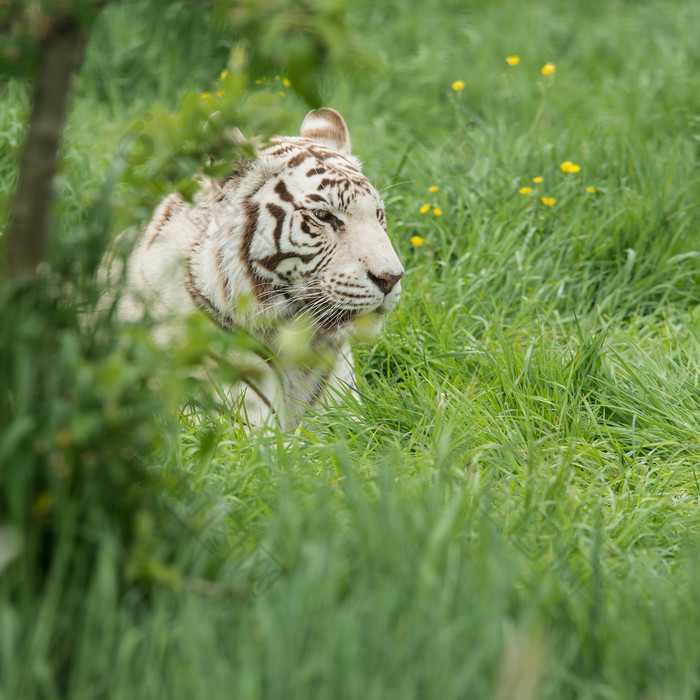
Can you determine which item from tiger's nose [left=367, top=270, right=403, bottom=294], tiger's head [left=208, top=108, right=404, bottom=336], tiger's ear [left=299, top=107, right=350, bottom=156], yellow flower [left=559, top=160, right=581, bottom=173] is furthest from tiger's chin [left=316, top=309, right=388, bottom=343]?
yellow flower [left=559, top=160, right=581, bottom=173]

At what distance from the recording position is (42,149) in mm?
1936

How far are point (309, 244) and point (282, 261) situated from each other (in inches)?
4.9

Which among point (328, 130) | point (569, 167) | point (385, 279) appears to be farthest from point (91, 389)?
point (569, 167)

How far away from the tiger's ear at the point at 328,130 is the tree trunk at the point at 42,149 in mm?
2007

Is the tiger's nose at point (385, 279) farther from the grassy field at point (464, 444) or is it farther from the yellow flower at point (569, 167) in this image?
the yellow flower at point (569, 167)

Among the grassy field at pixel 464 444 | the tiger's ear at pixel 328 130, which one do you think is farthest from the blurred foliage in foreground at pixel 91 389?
the tiger's ear at pixel 328 130

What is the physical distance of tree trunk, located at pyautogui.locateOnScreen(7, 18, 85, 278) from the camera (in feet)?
6.24

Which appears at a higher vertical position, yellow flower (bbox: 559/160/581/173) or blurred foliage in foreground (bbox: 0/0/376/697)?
blurred foliage in foreground (bbox: 0/0/376/697)

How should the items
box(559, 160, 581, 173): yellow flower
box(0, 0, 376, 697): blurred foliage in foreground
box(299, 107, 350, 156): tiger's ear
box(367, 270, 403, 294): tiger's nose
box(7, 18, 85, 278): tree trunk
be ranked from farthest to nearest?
box(559, 160, 581, 173): yellow flower
box(299, 107, 350, 156): tiger's ear
box(367, 270, 403, 294): tiger's nose
box(7, 18, 85, 278): tree trunk
box(0, 0, 376, 697): blurred foliage in foreground

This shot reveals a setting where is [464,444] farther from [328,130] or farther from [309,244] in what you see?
[328,130]

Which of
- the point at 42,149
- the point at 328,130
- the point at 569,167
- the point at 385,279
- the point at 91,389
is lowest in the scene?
the point at 569,167

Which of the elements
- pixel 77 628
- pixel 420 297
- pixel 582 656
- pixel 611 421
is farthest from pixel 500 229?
pixel 77 628

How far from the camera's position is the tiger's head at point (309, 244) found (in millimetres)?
3311

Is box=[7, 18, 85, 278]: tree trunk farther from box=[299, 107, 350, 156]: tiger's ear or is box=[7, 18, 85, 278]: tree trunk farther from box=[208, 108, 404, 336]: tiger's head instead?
box=[299, 107, 350, 156]: tiger's ear
